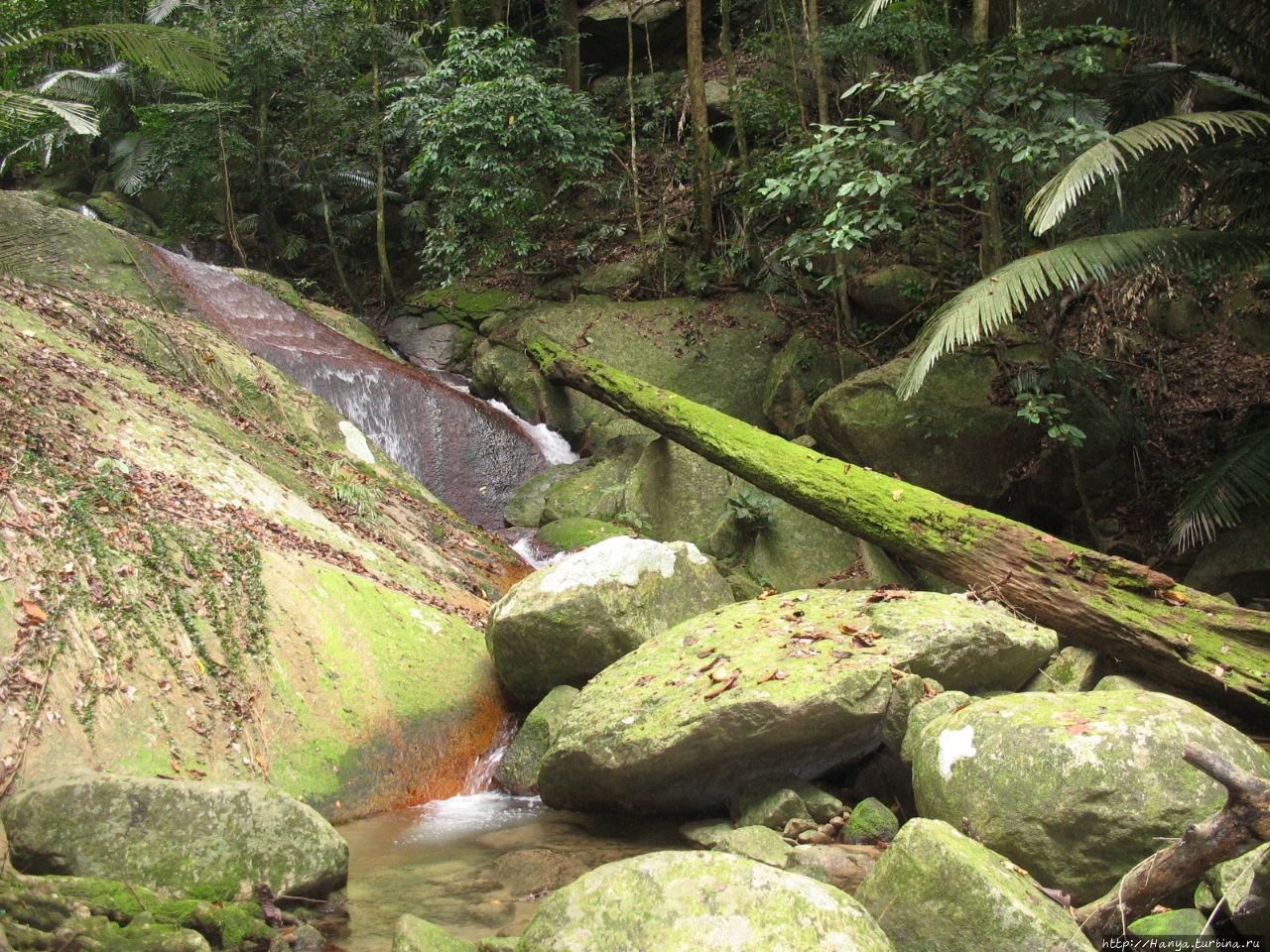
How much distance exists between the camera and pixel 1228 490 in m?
7.48

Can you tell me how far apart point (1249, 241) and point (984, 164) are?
2.27 m

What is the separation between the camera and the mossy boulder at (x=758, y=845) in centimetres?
455

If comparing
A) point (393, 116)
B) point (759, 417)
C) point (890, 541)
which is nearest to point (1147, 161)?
point (890, 541)

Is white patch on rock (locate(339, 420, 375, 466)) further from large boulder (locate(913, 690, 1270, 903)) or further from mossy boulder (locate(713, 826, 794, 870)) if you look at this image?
large boulder (locate(913, 690, 1270, 903))

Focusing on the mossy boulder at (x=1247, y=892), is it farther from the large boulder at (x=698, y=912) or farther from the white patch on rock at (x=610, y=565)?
the white patch on rock at (x=610, y=565)

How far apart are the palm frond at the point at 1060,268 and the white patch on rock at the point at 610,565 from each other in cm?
247

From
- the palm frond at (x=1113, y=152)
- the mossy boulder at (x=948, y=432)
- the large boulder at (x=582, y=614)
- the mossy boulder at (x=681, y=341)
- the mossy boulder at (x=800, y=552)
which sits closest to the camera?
the large boulder at (x=582, y=614)

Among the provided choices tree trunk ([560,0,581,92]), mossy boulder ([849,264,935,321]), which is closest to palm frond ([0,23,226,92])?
mossy boulder ([849,264,935,321])

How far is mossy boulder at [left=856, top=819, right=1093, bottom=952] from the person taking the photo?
3189 millimetres

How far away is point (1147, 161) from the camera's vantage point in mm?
8070

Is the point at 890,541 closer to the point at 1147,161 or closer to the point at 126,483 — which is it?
the point at 1147,161

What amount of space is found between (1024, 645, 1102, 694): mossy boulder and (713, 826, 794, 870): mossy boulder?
207cm

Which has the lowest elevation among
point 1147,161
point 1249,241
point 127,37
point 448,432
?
point 448,432

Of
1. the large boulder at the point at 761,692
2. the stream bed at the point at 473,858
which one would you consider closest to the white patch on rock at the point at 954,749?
the large boulder at the point at 761,692
